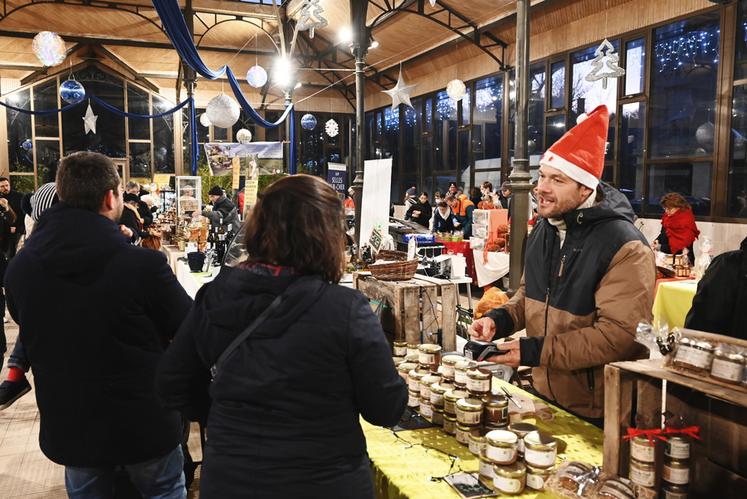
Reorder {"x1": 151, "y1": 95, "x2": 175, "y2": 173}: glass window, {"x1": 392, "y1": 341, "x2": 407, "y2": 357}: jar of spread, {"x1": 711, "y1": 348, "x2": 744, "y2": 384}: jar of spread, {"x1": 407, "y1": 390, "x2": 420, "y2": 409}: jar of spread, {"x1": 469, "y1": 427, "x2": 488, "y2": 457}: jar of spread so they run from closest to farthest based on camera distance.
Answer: {"x1": 711, "y1": 348, "x2": 744, "y2": 384}: jar of spread
{"x1": 469, "y1": 427, "x2": 488, "y2": 457}: jar of spread
{"x1": 407, "y1": 390, "x2": 420, "y2": 409}: jar of spread
{"x1": 392, "y1": 341, "x2": 407, "y2": 357}: jar of spread
{"x1": 151, "y1": 95, "x2": 175, "y2": 173}: glass window

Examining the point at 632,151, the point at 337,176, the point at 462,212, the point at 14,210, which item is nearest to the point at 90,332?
the point at 337,176

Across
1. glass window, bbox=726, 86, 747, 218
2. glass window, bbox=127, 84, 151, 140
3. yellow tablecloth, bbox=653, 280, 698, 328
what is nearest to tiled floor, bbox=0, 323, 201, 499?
yellow tablecloth, bbox=653, 280, 698, 328

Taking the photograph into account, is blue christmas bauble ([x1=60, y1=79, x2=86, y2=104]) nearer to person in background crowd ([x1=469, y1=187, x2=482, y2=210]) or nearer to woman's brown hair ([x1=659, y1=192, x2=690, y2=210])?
person in background crowd ([x1=469, y1=187, x2=482, y2=210])

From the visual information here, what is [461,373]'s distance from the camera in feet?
5.90

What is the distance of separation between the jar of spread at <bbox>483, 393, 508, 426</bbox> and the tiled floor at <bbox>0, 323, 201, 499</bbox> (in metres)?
1.81

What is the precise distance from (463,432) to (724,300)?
967mm

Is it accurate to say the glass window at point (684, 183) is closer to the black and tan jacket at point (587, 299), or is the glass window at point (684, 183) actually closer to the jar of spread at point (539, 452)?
the black and tan jacket at point (587, 299)

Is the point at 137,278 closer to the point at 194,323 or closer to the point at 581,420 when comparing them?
the point at 194,323

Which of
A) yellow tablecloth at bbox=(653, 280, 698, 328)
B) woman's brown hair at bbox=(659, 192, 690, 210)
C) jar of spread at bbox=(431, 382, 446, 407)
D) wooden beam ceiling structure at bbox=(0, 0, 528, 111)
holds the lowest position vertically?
yellow tablecloth at bbox=(653, 280, 698, 328)

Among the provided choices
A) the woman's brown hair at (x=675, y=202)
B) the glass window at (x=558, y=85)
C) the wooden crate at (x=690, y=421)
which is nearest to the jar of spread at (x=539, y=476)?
the wooden crate at (x=690, y=421)

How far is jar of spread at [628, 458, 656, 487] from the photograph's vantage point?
1284 mm

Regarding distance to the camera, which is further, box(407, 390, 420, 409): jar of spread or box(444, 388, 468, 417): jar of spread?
box(407, 390, 420, 409): jar of spread

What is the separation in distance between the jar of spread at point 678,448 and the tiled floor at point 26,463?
7.51ft

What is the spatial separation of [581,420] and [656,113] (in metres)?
8.63
